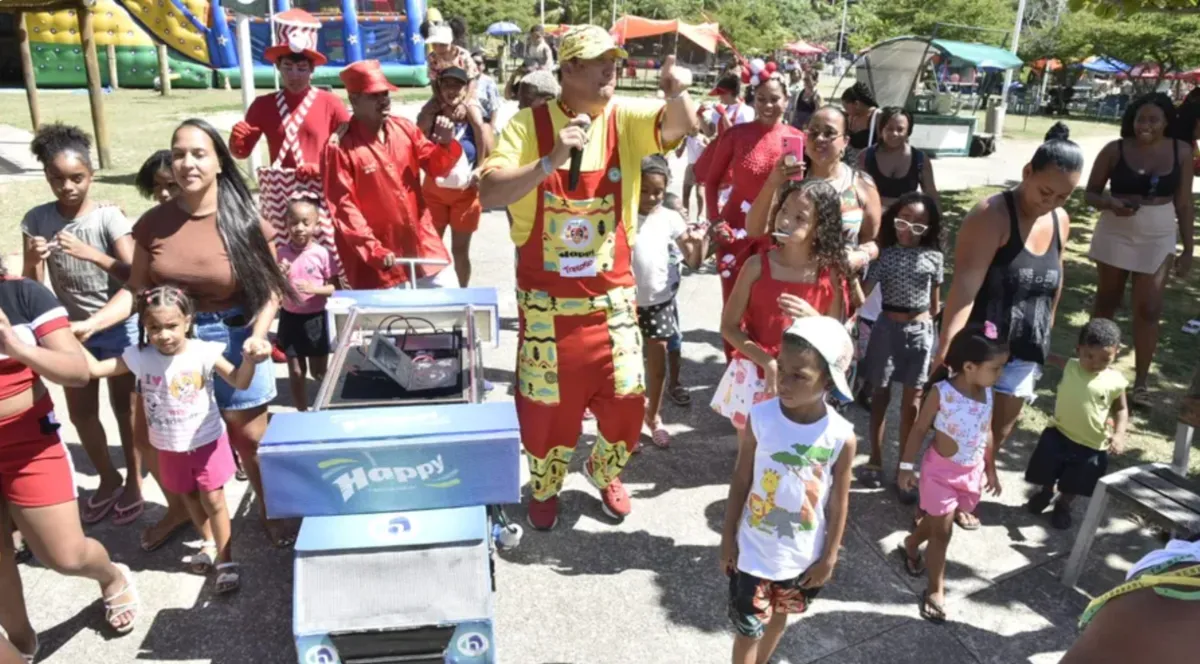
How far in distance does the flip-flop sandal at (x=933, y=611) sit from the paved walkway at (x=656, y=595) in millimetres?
39

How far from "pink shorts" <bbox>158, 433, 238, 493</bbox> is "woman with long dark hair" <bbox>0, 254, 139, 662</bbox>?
0.37 meters

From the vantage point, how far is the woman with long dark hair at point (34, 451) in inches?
Answer: 101

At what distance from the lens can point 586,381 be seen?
3631mm

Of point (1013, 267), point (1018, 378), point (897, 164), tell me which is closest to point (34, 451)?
point (1013, 267)

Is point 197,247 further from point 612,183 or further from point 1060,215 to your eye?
point 1060,215

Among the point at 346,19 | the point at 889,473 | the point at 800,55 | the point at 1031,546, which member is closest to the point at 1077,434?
the point at 1031,546

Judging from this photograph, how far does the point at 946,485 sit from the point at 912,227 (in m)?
1.48

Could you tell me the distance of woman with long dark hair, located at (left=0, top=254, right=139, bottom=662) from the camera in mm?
2576

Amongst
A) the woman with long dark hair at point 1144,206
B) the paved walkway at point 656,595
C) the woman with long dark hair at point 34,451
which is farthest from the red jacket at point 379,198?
the woman with long dark hair at point 1144,206

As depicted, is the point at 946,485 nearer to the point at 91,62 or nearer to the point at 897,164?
the point at 897,164

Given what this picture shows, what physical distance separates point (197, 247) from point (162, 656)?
1551 mm

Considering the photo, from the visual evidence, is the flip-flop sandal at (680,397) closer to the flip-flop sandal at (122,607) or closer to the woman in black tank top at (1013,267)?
the woman in black tank top at (1013,267)

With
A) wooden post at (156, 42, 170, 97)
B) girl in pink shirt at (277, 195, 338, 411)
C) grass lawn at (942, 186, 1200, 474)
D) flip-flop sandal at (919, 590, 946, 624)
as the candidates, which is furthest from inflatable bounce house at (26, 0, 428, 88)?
flip-flop sandal at (919, 590, 946, 624)

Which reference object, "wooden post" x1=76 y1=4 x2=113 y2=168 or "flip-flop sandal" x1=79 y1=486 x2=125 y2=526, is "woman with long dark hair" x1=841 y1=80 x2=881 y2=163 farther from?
"wooden post" x1=76 y1=4 x2=113 y2=168
